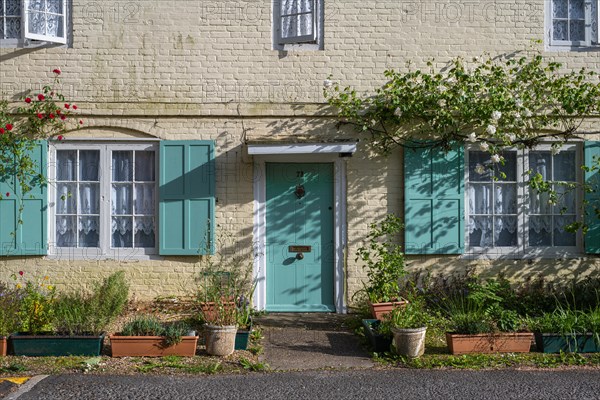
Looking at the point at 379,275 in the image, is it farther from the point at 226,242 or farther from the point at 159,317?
the point at 159,317

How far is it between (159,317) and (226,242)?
4.50 feet

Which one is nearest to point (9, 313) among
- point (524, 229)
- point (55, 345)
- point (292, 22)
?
point (55, 345)

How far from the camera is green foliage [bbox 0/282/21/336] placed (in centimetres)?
752

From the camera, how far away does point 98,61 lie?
955 centimetres

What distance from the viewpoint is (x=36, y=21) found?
31.1ft

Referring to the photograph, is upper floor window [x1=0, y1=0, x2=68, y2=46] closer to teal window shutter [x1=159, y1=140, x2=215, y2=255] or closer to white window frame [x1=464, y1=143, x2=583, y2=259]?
teal window shutter [x1=159, y1=140, x2=215, y2=255]

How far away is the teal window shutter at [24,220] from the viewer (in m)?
9.42

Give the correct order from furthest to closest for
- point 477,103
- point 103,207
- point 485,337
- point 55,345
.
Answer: point 103,207 → point 477,103 → point 485,337 → point 55,345

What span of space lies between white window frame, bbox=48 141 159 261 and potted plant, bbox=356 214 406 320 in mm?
3043

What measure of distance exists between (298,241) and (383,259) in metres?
1.43

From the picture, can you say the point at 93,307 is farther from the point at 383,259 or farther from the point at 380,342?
the point at 383,259

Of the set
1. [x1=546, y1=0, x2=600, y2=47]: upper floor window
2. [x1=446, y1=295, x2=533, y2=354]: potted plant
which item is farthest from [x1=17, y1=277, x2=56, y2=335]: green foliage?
[x1=546, y1=0, x2=600, y2=47]: upper floor window

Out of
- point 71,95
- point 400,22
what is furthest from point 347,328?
point 71,95

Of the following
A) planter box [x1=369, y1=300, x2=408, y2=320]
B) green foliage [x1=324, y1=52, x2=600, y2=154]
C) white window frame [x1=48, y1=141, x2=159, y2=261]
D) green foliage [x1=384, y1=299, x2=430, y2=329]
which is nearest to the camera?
green foliage [x1=384, y1=299, x2=430, y2=329]
